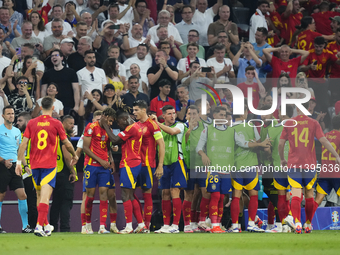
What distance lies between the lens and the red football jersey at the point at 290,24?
17.0m

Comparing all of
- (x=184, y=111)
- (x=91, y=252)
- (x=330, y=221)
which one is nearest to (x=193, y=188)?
(x=184, y=111)

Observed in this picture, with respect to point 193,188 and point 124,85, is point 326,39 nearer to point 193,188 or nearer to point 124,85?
point 124,85

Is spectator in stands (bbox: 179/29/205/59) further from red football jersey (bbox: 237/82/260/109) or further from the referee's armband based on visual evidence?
the referee's armband

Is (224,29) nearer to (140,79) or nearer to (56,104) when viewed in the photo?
(140,79)

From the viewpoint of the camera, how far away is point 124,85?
12.7 m

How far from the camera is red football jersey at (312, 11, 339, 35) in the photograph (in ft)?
54.3

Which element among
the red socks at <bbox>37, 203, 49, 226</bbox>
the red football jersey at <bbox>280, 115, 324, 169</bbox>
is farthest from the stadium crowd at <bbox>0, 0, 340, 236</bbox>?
the red socks at <bbox>37, 203, 49, 226</bbox>

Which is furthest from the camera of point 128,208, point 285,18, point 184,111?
point 285,18

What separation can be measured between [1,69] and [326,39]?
1002 centimetres

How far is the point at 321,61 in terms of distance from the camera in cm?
1491

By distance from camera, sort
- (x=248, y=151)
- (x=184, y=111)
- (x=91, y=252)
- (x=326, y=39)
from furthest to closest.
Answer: (x=326, y=39) → (x=184, y=111) → (x=248, y=151) → (x=91, y=252)

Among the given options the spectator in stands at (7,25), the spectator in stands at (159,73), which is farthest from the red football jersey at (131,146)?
the spectator in stands at (7,25)

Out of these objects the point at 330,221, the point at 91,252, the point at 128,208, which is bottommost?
the point at 330,221

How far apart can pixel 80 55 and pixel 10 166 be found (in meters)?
4.23
